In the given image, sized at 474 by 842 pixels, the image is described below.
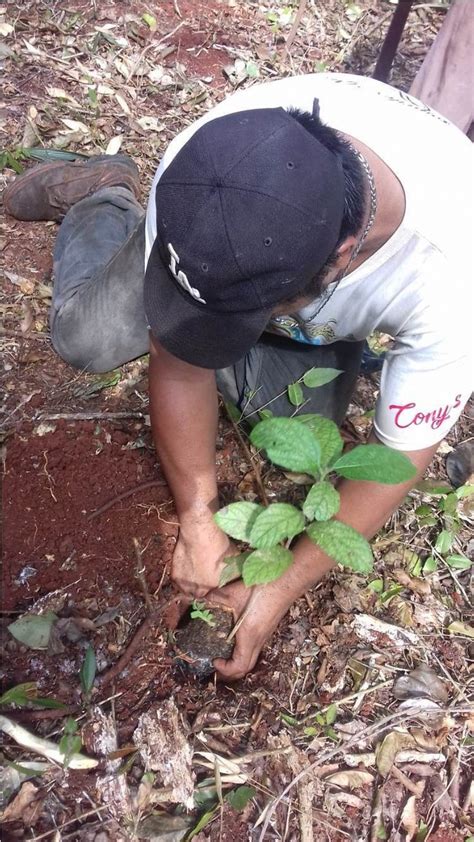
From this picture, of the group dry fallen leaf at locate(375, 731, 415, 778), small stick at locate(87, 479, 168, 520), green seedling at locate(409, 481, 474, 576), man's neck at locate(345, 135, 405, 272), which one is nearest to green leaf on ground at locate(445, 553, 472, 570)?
green seedling at locate(409, 481, 474, 576)

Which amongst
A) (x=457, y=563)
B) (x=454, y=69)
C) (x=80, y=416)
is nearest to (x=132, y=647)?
(x=80, y=416)

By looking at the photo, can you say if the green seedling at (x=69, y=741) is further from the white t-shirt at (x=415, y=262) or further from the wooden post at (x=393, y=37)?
the wooden post at (x=393, y=37)

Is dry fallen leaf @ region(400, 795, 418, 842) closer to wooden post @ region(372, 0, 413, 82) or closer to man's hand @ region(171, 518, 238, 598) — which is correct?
man's hand @ region(171, 518, 238, 598)

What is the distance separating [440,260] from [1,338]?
1437 mm

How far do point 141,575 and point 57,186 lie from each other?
158 centimetres

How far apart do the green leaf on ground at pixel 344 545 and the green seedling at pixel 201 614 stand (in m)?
0.40

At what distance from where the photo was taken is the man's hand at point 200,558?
66.0 inches

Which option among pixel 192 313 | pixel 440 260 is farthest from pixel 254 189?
pixel 440 260

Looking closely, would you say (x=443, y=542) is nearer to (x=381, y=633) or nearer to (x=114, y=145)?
(x=381, y=633)

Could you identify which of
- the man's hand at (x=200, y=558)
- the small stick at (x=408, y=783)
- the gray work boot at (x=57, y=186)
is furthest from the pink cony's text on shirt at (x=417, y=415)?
the gray work boot at (x=57, y=186)

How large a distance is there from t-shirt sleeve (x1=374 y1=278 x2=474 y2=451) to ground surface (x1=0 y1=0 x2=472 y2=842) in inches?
21.3

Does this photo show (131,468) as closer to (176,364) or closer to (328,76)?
(176,364)

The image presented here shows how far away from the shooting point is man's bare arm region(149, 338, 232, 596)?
63.1 inches

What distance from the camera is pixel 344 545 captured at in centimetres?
128
